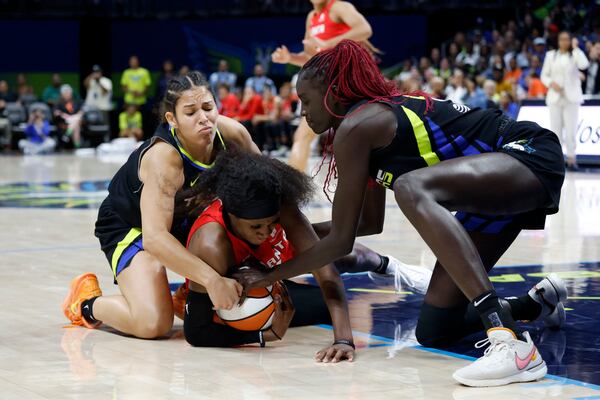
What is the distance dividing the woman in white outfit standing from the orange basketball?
10.4 m

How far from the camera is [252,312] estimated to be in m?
4.31

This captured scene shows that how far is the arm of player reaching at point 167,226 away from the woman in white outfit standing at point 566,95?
10325 mm

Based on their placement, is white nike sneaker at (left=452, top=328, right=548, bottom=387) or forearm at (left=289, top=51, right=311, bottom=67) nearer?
white nike sneaker at (left=452, top=328, right=548, bottom=387)

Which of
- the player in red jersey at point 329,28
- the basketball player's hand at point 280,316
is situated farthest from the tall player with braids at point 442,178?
the player in red jersey at point 329,28

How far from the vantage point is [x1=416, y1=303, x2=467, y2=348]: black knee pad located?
4.26 m

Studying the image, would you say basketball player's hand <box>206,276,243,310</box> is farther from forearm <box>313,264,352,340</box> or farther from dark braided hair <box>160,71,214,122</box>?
dark braided hair <box>160,71,214,122</box>

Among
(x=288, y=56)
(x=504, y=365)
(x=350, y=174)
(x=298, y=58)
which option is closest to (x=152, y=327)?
(x=350, y=174)

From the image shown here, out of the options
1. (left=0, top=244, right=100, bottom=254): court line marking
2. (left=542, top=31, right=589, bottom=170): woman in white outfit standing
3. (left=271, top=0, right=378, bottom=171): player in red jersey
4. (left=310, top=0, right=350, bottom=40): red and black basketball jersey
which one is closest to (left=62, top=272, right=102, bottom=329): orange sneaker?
(left=0, top=244, right=100, bottom=254): court line marking

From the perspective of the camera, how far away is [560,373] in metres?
3.81

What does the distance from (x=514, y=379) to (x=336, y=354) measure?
0.71m

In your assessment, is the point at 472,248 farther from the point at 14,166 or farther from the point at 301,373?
the point at 14,166

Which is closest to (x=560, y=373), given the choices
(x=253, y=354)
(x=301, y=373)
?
(x=301, y=373)

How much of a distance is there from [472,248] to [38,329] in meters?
2.01

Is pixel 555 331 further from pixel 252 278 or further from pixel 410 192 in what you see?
pixel 252 278
